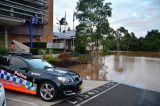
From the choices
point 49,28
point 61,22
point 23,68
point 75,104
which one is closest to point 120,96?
point 75,104

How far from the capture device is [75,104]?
23.4ft

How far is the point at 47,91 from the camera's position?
726cm

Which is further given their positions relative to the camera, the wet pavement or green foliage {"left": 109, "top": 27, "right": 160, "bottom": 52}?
green foliage {"left": 109, "top": 27, "right": 160, "bottom": 52}

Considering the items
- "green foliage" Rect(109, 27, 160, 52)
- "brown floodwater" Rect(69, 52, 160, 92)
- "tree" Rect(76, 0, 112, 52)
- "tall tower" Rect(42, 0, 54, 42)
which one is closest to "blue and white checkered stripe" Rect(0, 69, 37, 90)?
"brown floodwater" Rect(69, 52, 160, 92)

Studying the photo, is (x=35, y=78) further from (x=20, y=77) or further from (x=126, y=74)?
(x=126, y=74)

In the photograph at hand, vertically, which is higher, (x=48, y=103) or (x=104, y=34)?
(x=104, y=34)

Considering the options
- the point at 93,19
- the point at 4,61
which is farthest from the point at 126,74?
the point at 93,19

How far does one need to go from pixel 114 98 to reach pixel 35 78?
292cm

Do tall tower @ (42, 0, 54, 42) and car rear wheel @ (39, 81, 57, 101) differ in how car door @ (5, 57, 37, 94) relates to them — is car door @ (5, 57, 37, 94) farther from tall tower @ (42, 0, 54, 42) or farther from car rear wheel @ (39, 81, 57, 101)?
tall tower @ (42, 0, 54, 42)

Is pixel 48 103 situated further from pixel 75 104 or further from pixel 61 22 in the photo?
pixel 61 22

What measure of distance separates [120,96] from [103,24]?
1852 centimetres

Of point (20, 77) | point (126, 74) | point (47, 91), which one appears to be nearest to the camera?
point (47, 91)

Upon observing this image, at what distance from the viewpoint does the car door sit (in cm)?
750

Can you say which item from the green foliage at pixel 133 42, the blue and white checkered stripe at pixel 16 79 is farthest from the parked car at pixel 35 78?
the green foliage at pixel 133 42
